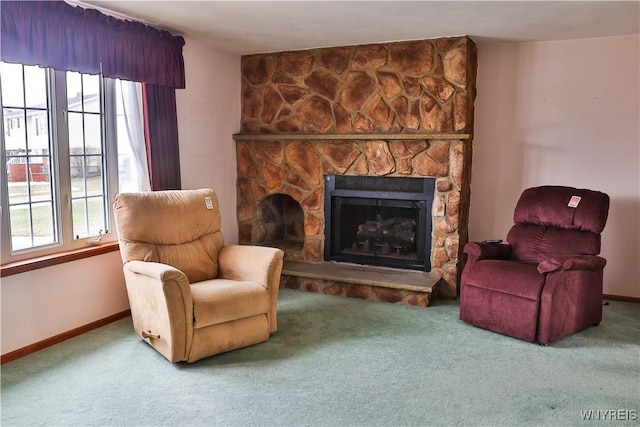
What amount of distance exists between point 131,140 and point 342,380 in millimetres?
2322

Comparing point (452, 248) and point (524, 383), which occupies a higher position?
point (452, 248)

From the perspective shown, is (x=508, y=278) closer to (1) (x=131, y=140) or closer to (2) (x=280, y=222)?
(2) (x=280, y=222)

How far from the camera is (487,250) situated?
373 cm

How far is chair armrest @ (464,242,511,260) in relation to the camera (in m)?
3.69

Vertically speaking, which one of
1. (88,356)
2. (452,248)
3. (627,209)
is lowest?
(88,356)

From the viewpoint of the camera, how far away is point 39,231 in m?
3.27

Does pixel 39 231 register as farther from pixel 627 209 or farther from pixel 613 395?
pixel 627 209

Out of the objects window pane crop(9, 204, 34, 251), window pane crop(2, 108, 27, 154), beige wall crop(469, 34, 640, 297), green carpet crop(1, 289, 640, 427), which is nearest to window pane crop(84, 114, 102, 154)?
window pane crop(2, 108, 27, 154)

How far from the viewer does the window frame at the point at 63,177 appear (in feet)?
9.96

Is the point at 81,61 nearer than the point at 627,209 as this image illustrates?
Yes

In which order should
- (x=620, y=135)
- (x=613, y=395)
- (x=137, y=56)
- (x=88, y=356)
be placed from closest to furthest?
(x=613, y=395), (x=88, y=356), (x=137, y=56), (x=620, y=135)

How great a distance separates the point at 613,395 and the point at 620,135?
2.36m

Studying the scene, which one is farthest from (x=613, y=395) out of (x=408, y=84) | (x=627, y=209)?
(x=408, y=84)

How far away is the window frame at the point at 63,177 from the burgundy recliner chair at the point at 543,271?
2.67 m
